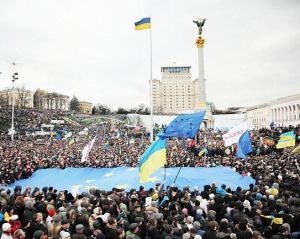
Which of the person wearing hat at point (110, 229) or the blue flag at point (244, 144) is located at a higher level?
the blue flag at point (244, 144)

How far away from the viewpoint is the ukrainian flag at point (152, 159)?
26.7 feet

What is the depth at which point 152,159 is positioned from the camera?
8.34m

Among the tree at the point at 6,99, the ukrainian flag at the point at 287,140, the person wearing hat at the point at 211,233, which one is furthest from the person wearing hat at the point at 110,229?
the tree at the point at 6,99

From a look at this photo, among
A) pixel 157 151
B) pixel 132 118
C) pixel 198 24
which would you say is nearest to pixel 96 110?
pixel 132 118

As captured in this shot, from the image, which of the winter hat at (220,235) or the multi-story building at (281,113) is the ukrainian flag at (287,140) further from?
the multi-story building at (281,113)

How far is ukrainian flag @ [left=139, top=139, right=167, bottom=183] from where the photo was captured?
26.7 feet

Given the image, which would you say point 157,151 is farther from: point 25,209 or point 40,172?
point 40,172

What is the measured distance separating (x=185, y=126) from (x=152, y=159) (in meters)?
1.69

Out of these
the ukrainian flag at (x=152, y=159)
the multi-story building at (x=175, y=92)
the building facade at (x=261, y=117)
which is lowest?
the ukrainian flag at (x=152, y=159)

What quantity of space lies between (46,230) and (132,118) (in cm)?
6504

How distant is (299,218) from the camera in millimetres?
5562

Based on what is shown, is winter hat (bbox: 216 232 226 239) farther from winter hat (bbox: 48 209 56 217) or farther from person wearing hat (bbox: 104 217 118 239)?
winter hat (bbox: 48 209 56 217)

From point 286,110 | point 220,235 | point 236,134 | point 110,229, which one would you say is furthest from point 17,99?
point 220,235

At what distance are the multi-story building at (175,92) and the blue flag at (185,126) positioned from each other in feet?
455
